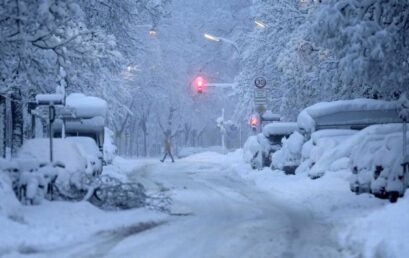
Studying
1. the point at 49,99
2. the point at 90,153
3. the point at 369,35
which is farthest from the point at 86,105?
the point at 369,35

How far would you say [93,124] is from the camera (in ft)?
97.6

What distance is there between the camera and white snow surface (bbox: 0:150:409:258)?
1024cm

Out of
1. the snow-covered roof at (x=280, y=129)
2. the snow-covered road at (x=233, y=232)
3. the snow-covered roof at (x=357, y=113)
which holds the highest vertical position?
the snow-covered roof at (x=357, y=113)

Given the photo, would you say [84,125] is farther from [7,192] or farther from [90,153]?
[7,192]

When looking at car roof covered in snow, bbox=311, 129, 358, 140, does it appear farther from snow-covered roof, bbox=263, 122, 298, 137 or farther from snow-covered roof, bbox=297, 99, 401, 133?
snow-covered roof, bbox=263, 122, 298, 137

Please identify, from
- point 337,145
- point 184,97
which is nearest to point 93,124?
point 337,145

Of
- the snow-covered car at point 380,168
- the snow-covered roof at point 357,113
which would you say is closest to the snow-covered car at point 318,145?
the snow-covered roof at point 357,113

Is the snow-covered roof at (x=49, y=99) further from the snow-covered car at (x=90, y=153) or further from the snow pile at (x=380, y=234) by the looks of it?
the snow pile at (x=380, y=234)

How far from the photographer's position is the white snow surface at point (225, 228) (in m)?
10.2

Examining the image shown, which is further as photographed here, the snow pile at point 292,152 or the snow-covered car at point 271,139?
the snow-covered car at point 271,139

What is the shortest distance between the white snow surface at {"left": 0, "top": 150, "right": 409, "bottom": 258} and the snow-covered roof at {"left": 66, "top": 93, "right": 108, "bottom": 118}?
10421mm

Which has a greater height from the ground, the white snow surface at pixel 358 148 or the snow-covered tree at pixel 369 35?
the snow-covered tree at pixel 369 35

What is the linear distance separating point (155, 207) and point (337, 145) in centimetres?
741

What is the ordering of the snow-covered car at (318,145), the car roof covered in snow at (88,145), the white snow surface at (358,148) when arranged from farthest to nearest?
the car roof covered in snow at (88,145) < the snow-covered car at (318,145) < the white snow surface at (358,148)
